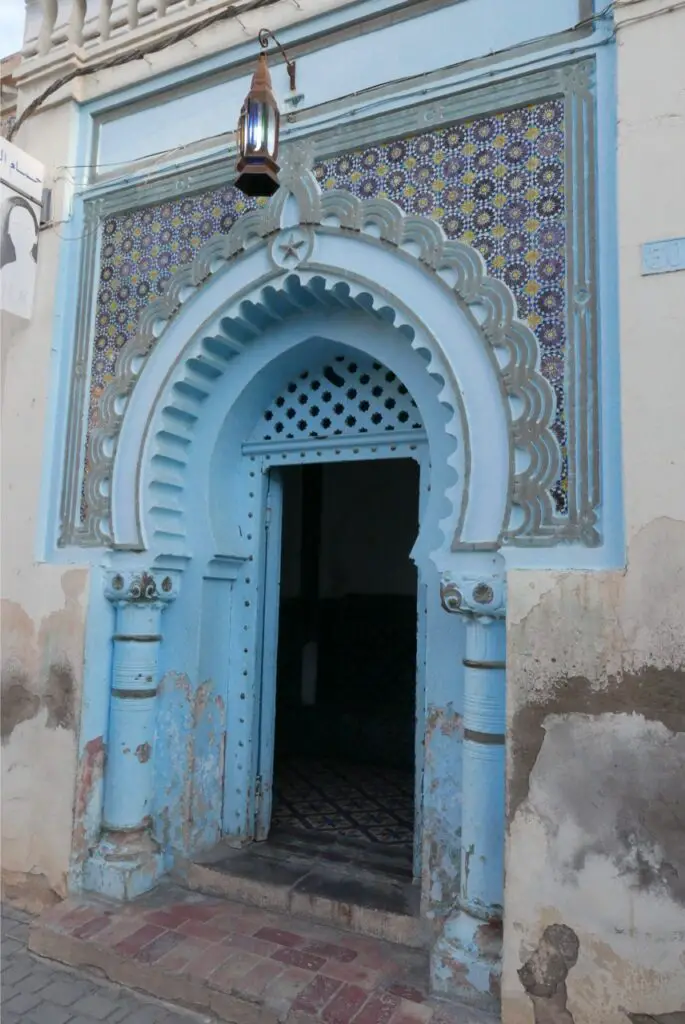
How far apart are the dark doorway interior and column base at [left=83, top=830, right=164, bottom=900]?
1838 mm

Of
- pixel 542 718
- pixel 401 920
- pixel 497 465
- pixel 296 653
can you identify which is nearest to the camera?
pixel 542 718

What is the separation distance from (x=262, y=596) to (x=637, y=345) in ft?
8.08

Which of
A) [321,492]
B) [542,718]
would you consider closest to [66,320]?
[542,718]

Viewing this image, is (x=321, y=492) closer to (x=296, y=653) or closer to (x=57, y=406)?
(x=296, y=653)

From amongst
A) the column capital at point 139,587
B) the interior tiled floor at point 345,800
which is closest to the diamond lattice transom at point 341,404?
the column capital at point 139,587

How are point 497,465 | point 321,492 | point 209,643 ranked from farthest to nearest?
point 321,492, point 209,643, point 497,465

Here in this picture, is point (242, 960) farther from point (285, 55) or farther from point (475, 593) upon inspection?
point (285, 55)

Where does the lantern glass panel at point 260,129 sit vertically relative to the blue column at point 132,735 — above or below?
above

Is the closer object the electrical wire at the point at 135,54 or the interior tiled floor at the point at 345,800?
the electrical wire at the point at 135,54

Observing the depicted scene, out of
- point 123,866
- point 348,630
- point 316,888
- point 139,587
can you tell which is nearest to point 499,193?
point 139,587

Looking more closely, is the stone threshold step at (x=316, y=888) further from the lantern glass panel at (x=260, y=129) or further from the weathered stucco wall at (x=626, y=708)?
the lantern glass panel at (x=260, y=129)

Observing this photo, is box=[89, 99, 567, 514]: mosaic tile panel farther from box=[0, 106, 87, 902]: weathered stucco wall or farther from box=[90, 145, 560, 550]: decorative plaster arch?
box=[0, 106, 87, 902]: weathered stucco wall

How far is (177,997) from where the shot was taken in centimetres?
312

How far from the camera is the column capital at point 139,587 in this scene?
3.91 meters
